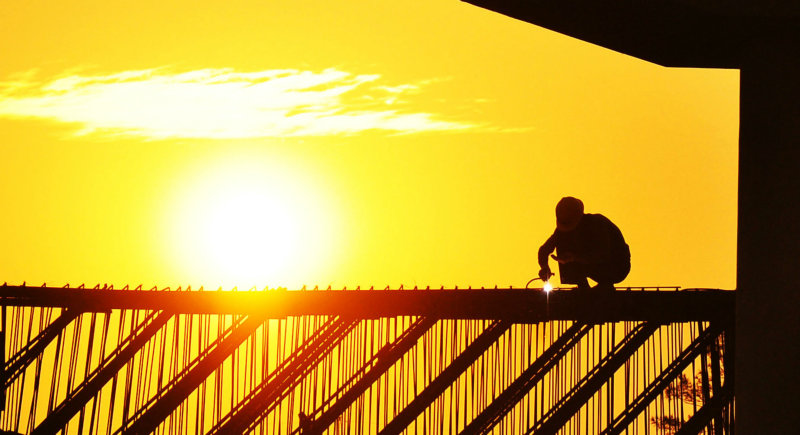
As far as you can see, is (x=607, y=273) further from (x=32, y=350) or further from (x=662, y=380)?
(x=32, y=350)

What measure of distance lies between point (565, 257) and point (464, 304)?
148 centimetres

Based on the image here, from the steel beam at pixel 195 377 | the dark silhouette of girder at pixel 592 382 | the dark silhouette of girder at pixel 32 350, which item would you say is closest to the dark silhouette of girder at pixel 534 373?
the dark silhouette of girder at pixel 592 382

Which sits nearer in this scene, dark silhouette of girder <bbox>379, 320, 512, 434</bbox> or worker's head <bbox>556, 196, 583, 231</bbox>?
dark silhouette of girder <bbox>379, 320, 512, 434</bbox>

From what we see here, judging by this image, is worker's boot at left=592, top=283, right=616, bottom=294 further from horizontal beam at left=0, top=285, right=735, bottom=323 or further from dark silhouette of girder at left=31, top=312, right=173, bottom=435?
dark silhouette of girder at left=31, top=312, right=173, bottom=435

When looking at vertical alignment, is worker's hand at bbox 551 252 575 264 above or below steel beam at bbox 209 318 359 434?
above

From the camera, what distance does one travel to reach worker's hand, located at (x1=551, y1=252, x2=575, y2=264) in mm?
8888

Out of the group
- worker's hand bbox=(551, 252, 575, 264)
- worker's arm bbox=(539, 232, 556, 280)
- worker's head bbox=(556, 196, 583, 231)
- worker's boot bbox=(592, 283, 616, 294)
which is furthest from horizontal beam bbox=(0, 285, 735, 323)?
worker's head bbox=(556, 196, 583, 231)

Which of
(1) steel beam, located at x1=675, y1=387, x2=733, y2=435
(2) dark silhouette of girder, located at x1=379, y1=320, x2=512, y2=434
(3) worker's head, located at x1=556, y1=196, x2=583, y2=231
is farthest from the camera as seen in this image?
(3) worker's head, located at x1=556, y1=196, x2=583, y2=231

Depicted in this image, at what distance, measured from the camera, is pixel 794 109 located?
20.0 ft

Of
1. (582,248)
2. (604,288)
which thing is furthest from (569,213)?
(604,288)

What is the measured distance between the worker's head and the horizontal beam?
93 cm

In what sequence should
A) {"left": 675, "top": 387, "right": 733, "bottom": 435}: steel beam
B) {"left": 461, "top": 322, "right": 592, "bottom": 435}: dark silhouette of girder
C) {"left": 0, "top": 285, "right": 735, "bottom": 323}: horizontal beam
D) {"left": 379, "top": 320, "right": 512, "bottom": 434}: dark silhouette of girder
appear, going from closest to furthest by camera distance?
1. {"left": 0, "top": 285, "right": 735, "bottom": 323}: horizontal beam
2. {"left": 379, "top": 320, "right": 512, "bottom": 434}: dark silhouette of girder
3. {"left": 675, "top": 387, "right": 733, "bottom": 435}: steel beam
4. {"left": 461, "top": 322, "right": 592, "bottom": 435}: dark silhouette of girder

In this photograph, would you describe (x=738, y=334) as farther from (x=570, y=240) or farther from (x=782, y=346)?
(x=570, y=240)

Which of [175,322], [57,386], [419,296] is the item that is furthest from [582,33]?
[57,386]
